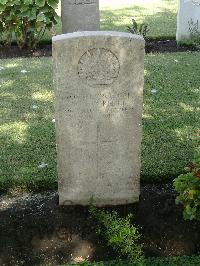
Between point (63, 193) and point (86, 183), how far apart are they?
213 mm

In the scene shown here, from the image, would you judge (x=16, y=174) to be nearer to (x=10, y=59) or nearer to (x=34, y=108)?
(x=34, y=108)

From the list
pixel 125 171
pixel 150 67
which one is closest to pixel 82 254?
pixel 125 171

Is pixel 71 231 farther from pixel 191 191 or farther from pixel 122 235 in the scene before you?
pixel 191 191

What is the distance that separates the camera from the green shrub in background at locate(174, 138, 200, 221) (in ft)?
11.2

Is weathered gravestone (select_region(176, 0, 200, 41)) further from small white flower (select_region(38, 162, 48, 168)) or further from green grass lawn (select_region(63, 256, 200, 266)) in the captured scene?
green grass lawn (select_region(63, 256, 200, 266))

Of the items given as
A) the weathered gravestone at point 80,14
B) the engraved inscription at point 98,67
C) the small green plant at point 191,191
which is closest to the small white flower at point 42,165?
the engraved inscription at point 98,67

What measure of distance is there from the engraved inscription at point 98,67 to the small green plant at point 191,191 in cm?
91

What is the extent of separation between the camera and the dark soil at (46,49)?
8.16m

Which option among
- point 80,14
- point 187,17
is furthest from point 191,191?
point 187,17

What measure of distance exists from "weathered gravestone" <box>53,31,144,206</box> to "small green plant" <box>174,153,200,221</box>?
17.9 inches

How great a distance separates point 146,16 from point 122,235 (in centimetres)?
773

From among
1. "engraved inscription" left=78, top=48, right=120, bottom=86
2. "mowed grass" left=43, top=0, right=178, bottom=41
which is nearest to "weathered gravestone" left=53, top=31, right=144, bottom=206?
"engraved inscription" left=78, top=48, right=120, bottom=86

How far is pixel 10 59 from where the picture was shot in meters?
7.80

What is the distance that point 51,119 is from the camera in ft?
18.4
